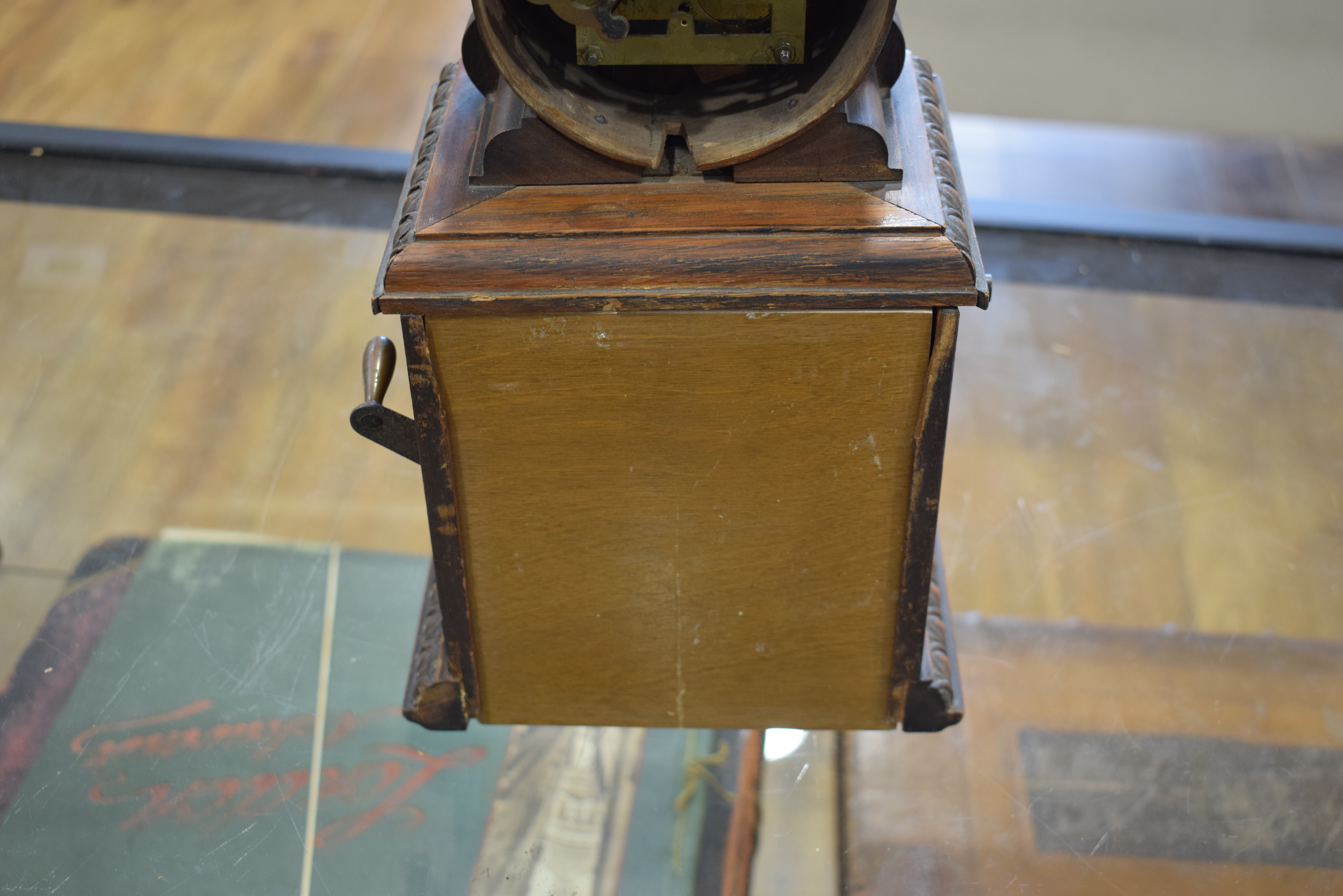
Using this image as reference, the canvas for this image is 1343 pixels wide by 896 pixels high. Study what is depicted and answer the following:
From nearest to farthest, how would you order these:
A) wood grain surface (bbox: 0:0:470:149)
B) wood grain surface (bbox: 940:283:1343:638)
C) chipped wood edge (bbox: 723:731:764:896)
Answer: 1. chipped wood edge (bbox: 723:731:764:896)
2. wood grain surface (bbox: 940:283:1343:638)
3. wood grain surface (bbox: 0:0:470:149)

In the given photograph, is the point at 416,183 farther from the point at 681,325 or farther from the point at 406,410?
the point at 406,410

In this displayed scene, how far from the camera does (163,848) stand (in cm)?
107

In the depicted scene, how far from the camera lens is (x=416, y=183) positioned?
0.92 m

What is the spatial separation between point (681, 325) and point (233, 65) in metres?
1.45

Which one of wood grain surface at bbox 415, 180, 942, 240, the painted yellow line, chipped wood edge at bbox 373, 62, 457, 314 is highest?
wood grain surface at bbox 415, 180, 942, 240

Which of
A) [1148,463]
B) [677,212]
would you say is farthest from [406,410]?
[1148,463]

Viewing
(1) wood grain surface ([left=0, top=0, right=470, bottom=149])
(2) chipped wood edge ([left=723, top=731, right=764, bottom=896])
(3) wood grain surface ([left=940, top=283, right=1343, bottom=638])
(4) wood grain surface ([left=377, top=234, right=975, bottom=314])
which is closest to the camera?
(4) wood grain surface ([left=377, top=234, right=975, bottom=314])

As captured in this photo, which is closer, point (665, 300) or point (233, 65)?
point (665, 300)

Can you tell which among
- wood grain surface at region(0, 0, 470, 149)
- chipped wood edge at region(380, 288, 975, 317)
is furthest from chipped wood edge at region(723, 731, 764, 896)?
wood grain surface at region(0, 0, 470, 149)

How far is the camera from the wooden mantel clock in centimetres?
84

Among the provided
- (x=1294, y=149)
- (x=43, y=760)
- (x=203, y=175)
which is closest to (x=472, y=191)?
(x=43, y=760)

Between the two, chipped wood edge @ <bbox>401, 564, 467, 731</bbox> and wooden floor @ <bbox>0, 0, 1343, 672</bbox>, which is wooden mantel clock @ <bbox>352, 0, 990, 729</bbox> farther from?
wooden floor @ <bbox>0, 0, 1343, 672</bbox>

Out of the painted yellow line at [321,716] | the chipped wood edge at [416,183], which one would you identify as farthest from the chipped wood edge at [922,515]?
the painted yellow line at [321,716]

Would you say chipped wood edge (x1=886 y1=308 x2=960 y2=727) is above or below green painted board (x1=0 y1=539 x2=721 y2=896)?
above
